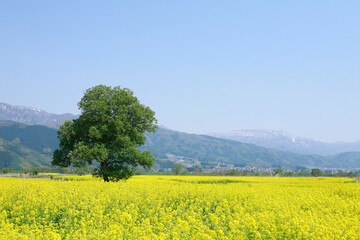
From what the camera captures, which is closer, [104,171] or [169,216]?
[169,216]

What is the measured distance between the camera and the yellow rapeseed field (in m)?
10.7

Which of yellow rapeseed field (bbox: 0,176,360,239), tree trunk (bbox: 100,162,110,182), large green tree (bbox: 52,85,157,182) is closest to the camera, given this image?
yellow rapeseed field (bbox: 0,176,360,239)

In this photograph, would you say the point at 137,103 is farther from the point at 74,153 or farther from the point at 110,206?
the point at 110,206

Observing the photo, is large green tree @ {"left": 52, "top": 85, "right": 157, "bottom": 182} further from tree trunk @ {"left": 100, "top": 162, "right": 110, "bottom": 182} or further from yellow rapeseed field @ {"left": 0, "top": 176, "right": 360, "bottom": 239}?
yellow rapeseed field @ {"left": 0, "top": 176, "right": 360, "bottom": 239}

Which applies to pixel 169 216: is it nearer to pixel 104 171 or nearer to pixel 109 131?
pixel 109 131

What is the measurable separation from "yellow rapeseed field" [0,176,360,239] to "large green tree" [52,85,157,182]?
1508 cm

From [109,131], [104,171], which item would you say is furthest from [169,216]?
[104,171]

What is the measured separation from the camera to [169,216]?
1283 cm

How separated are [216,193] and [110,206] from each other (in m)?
7.45

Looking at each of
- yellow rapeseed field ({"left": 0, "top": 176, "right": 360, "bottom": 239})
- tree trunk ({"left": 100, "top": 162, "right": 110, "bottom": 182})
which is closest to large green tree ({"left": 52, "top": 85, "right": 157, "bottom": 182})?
tree trunk ({"left": 100, "top": 162, "right": 110, "bottom": 182})

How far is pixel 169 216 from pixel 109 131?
25.6 m

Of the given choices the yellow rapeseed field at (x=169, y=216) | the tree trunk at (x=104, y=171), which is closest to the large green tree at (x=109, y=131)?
the tree trunk at (x=104, y=171)

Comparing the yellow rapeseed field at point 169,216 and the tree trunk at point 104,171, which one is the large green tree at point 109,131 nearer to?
the tree trunk at point 104,171

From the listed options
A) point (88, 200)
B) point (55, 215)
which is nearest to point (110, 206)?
point (88, 200)
